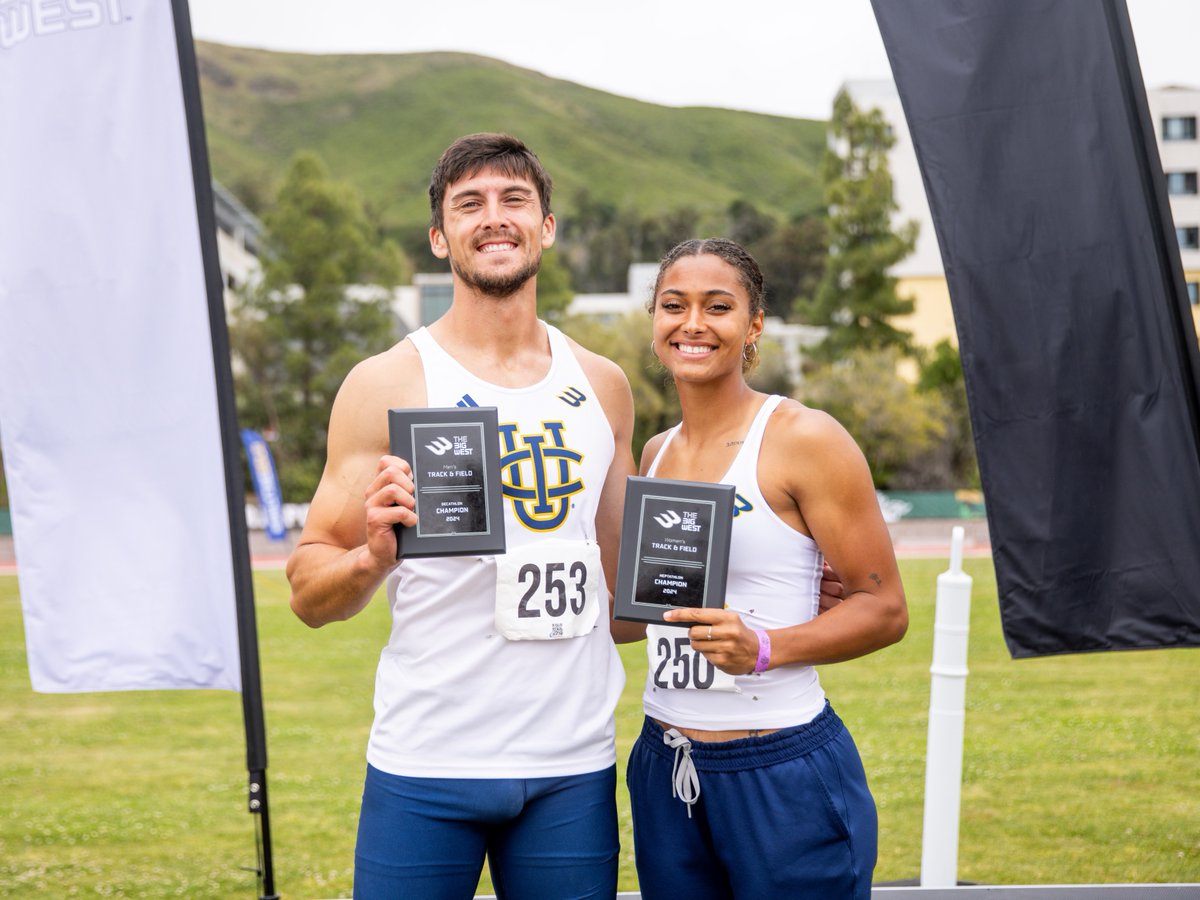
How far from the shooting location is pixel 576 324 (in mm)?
41625

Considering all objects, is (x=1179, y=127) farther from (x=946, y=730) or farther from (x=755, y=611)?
(x=755, y=611)

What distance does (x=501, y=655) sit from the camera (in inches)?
102

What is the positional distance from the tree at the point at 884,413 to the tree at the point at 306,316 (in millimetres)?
Answer: 14724

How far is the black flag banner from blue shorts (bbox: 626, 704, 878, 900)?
87 centimetres

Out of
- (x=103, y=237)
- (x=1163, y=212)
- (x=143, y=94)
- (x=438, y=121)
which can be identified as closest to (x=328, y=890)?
(x=103, y=237)

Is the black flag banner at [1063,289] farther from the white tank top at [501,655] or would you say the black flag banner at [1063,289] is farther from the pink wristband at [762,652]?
the white tank top at [501,655]

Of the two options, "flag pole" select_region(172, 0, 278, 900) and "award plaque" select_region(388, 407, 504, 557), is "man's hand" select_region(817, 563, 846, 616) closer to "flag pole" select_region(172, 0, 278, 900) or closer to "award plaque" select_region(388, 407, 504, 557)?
"award plaque" select_region(388, 407, 504, 557)

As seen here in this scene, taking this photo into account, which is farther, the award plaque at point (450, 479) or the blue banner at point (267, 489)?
the blue banner at point (267, 489)

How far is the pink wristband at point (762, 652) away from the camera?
243cm

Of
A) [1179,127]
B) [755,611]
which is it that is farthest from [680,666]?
[1179,127]

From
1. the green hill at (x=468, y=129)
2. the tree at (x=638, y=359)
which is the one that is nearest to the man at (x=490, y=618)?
the tree at (x=638, y=359)

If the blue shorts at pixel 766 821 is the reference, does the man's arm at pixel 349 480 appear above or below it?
above

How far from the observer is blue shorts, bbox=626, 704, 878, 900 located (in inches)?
97.2

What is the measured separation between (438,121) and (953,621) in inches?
6178
